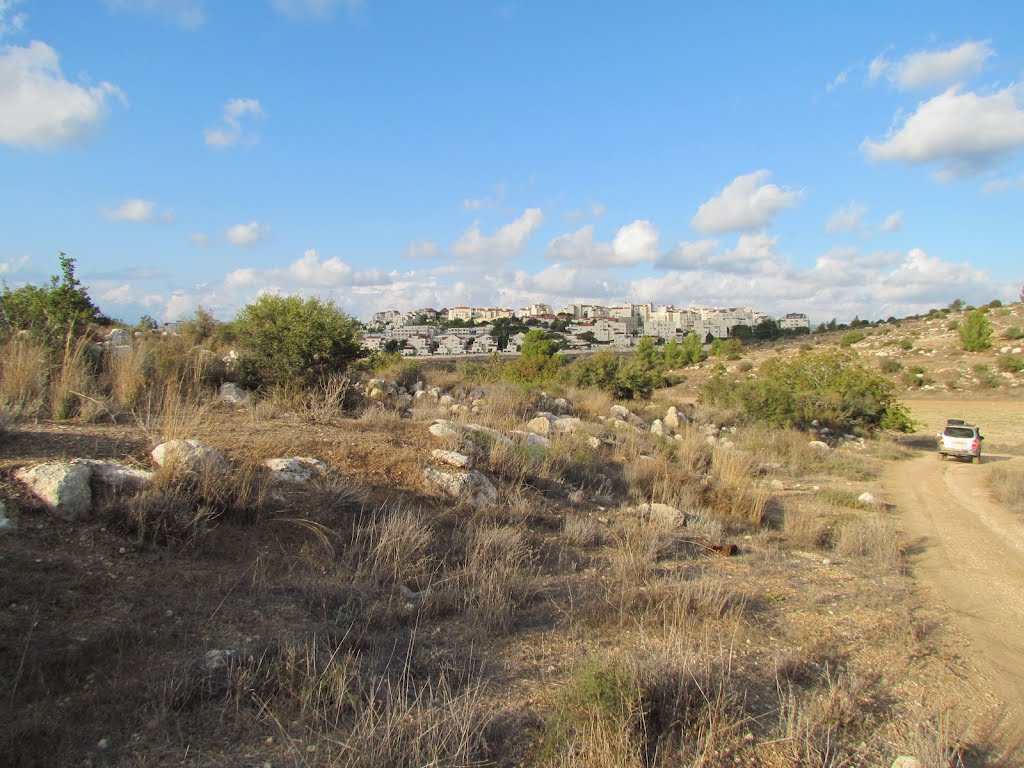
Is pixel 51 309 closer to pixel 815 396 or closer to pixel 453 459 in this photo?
pixel 453 459

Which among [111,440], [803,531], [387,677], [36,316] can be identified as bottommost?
[803,531]

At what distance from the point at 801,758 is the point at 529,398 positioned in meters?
12.6

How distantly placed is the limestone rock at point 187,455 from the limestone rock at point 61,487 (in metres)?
0.63

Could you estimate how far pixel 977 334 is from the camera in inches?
1705

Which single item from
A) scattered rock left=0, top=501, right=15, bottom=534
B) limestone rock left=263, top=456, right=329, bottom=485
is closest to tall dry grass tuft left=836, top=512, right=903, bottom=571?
limestone rock left=263, top=456, right=329, bottom=485

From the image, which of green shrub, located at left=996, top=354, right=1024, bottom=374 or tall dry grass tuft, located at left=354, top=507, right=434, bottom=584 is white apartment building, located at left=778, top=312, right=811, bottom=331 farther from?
tall dry grass tuft, located at left=354, top=507, right=434, bottom=584

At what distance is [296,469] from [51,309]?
983 cm

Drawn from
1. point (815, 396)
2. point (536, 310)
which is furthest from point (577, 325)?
point (815, 396)

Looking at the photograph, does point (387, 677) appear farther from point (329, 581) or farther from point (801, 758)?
point (801, 758)

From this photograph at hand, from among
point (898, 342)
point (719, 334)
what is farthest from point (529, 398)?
point (719, 334)

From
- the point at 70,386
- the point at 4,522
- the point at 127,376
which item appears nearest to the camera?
the point at 4,522

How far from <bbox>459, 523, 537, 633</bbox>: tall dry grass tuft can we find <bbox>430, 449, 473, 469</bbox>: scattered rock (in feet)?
4.60

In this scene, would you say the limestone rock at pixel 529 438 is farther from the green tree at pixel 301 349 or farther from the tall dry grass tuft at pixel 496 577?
the green tree at pixel 301 349

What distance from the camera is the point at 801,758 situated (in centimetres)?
305
